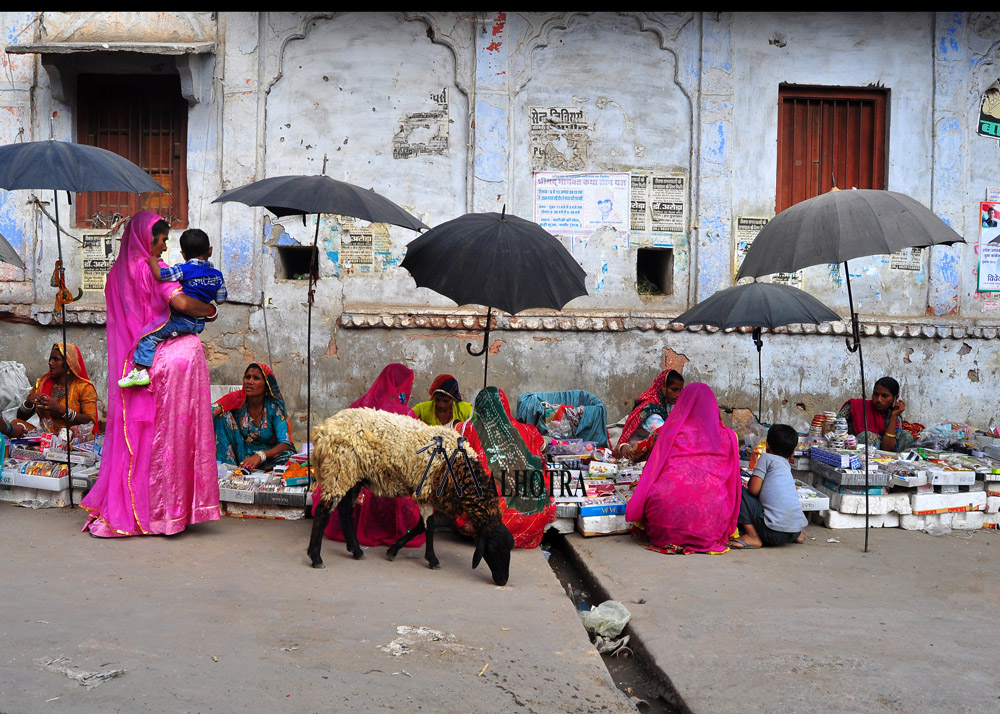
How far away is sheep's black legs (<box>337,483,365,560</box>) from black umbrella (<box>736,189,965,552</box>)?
2.85m

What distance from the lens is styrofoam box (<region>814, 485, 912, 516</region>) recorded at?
20.9ft

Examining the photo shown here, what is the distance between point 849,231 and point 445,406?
351 cm

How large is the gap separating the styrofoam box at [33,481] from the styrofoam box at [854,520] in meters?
5.66

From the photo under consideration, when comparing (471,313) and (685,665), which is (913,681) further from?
(471,313)

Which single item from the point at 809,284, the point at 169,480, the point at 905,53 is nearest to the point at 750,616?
the point at 169,480

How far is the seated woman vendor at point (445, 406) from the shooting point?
708cm

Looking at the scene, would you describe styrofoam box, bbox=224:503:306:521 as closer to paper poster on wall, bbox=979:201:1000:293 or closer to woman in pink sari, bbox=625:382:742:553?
woman in pink sari, bbox=625:382:742:553

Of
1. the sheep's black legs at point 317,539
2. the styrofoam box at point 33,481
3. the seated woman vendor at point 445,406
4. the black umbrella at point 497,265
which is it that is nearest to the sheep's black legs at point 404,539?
the sheep's black legs at point 317,539

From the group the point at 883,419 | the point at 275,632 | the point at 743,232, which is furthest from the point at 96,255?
the point at 883,419

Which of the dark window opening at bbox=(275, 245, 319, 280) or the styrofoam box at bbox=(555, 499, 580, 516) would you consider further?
the dark window opening at bbox=(275, 245, 319, 280)

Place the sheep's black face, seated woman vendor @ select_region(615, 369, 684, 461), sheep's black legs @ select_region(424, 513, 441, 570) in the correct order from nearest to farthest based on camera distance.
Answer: the sheep's black face
sheep's black legs @ select_region(424, 513, 441, 570)
seated woman vendor @ select_region(615, 369, 684, 461)

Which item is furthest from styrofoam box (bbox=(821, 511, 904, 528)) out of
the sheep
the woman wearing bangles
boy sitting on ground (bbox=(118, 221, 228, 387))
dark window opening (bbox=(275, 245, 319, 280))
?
the woman wearing bangles

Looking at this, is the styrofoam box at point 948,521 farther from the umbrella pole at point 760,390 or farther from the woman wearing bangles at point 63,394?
the woman wearing bangles at point 63,394

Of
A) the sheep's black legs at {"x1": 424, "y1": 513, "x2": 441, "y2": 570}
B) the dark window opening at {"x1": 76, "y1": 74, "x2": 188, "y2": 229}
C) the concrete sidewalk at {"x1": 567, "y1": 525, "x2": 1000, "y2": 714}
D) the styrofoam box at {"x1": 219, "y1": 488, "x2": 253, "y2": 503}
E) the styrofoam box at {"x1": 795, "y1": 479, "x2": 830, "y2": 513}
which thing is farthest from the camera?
the dark window opening at {"x1": 76, "y1": 74, "x2": 188, "y2": 229}
